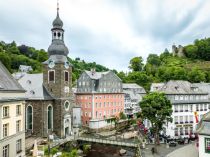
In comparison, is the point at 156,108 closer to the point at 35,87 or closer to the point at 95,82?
the point at 35,87

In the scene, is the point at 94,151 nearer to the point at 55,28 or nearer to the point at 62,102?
the point at 62,102

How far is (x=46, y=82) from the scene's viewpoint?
154ft

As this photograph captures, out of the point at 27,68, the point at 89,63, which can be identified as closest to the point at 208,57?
the point at 89,63

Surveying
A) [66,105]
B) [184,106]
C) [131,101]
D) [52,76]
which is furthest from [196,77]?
[52,76]

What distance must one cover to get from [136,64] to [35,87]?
278ft

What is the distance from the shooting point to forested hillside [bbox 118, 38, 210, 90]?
95.1m

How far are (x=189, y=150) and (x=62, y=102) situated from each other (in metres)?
23.2

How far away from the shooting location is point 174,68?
100312 mm

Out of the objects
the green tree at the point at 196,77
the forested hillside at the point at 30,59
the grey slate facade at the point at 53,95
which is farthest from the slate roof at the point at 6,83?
the forested hillside at the point at 30,59

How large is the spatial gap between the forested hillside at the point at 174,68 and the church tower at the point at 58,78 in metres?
58.6

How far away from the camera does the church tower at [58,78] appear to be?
151ft

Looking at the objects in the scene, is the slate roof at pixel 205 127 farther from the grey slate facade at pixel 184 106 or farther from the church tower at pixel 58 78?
the church tower at pixel 58 78

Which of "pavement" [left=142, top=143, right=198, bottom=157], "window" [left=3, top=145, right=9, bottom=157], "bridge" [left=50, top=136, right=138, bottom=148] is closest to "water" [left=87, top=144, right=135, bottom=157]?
"bridge" [left=50, top=136, right=138, bottom=148]

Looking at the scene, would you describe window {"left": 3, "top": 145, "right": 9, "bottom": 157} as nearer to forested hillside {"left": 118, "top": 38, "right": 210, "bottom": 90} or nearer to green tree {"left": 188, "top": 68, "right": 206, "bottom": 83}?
green tree {"left": 188, "top": 68, "right": 206, "bottom": 83}
